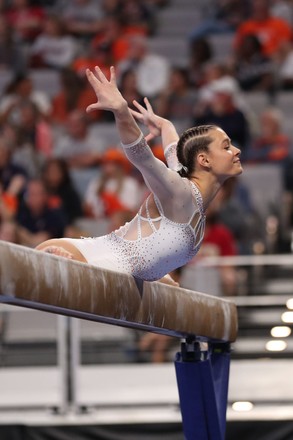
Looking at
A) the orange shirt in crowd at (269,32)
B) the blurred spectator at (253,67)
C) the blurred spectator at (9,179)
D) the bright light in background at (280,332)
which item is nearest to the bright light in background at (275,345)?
the bright light in background at (280,332)

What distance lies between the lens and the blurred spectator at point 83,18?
1231 centimetres

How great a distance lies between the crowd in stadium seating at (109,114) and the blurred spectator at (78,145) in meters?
0.01

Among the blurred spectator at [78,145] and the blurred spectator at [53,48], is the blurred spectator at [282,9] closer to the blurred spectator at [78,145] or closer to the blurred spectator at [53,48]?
the blurred spectator at [53,48]

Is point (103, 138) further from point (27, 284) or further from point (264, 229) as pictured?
point (27, 284)

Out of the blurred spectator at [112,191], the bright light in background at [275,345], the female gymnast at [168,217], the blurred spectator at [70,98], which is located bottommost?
the female gymnast at [168,217]

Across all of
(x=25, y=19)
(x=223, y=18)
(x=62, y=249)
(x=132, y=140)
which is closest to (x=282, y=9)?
(x=223, y=18)

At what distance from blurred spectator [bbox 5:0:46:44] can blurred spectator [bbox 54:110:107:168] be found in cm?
247

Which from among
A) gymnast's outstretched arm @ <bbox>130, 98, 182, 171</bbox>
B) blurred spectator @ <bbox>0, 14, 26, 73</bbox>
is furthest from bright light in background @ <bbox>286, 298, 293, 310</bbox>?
blurred spectator @ <bbox>0, 14, 26, 73</bbox>

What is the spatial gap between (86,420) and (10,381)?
2.53 ft

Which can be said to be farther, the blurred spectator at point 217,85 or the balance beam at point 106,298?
the blurred spectator at point 217,85

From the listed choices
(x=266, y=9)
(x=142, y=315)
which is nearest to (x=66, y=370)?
(x=142, y=315)

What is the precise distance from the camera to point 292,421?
267 inches

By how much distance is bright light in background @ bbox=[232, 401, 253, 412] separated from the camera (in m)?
7.31

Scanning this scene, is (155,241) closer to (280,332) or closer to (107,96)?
(107,96)
